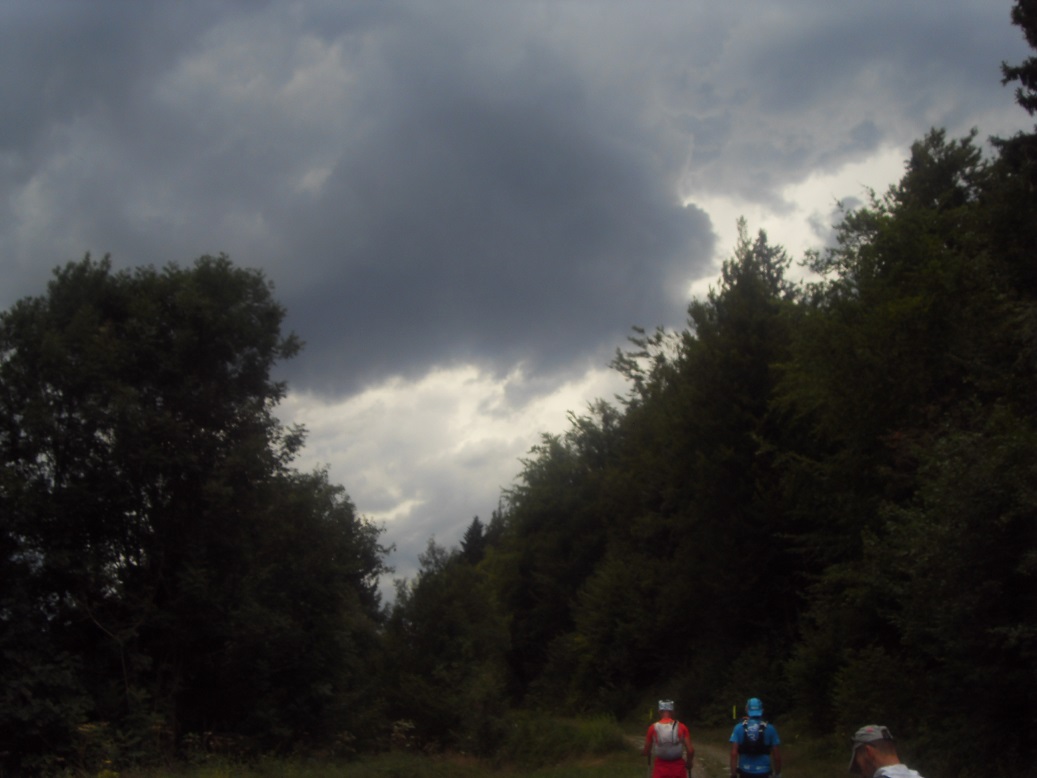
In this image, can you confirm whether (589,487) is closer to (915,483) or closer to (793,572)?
(793,572)

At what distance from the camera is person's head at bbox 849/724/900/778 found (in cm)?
489

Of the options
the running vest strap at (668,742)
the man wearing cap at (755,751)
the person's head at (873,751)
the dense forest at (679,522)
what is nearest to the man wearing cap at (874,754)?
the person's head at (873,751)

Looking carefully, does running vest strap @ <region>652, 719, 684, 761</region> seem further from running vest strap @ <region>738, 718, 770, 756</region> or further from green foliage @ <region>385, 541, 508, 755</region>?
green foliage @ <region>385, 541, 508, 755</region>

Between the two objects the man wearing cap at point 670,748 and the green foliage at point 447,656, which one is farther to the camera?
the green foliage at point 447,656

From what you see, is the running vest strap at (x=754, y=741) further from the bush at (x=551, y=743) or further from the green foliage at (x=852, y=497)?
the bush at (x=551, y=743)

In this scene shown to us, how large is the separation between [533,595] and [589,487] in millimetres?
8402

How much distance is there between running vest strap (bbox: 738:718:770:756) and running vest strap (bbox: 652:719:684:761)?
0.97 metres

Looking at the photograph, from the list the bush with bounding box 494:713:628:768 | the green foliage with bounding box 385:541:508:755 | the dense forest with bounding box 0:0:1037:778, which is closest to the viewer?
the dense forest with bounding box 0:0:1037:778

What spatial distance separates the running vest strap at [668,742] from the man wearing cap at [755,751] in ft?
2.91

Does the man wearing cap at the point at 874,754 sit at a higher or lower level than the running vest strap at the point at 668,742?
higher

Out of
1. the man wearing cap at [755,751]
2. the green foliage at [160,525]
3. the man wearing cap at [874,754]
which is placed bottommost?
the man wearing cap at [755,751]

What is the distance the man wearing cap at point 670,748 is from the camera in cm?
1170

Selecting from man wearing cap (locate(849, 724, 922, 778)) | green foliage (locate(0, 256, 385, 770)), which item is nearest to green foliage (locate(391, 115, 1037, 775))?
green foliage (locate(0, 256, 385, 770))

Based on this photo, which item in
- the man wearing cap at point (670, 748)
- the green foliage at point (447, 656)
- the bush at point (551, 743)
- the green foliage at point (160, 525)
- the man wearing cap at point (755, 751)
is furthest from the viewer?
the green foliage at point (447, 656)
